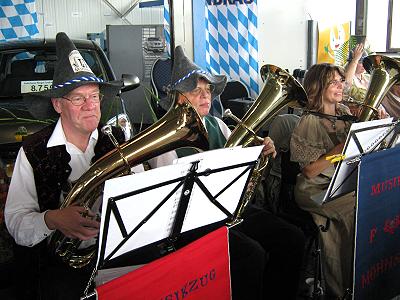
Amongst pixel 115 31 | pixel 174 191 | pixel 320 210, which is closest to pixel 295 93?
pixel 320 210

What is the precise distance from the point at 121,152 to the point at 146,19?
25.3ft

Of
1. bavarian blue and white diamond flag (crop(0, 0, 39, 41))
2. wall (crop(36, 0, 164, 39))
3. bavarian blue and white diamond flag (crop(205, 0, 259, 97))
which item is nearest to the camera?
bavarian blue and white diamond flag (crop(0, 0, 39, 41))

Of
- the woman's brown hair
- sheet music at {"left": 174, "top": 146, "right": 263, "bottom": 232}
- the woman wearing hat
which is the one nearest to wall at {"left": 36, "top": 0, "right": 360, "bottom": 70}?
the woman's brown hair

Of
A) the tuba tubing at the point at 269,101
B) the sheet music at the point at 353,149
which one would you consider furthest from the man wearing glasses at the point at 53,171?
the sheet music at the point at 353,149

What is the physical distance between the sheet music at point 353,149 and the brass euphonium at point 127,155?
1.94ft

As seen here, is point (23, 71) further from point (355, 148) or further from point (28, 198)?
point (355, 148)

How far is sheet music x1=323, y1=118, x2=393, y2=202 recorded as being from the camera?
180 centimetres

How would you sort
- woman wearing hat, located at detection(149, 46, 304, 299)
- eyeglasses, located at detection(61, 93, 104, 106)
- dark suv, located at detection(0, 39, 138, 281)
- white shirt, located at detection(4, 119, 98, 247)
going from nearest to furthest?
white shirt, located at detection(4, 119, 98, 247) → eyeglasses, located at detection(61, 93, 104, 106) → woman wearing hat, located at detection(149, 46, 304, 299) → dark suv, located at detection(0, 39, 138, 281)

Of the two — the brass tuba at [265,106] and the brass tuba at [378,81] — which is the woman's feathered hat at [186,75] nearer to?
the brass tuba at [265,106]

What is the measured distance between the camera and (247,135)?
1.88 meters

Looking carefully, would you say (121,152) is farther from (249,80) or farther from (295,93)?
(249,80)

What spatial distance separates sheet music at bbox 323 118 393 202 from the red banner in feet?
2.01

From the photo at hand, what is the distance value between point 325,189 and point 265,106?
59 cm

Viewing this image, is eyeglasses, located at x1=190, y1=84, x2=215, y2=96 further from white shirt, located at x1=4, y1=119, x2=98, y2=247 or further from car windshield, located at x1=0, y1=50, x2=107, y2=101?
car windshield, located at x1=0, y1=50, x2=107, y2=101
